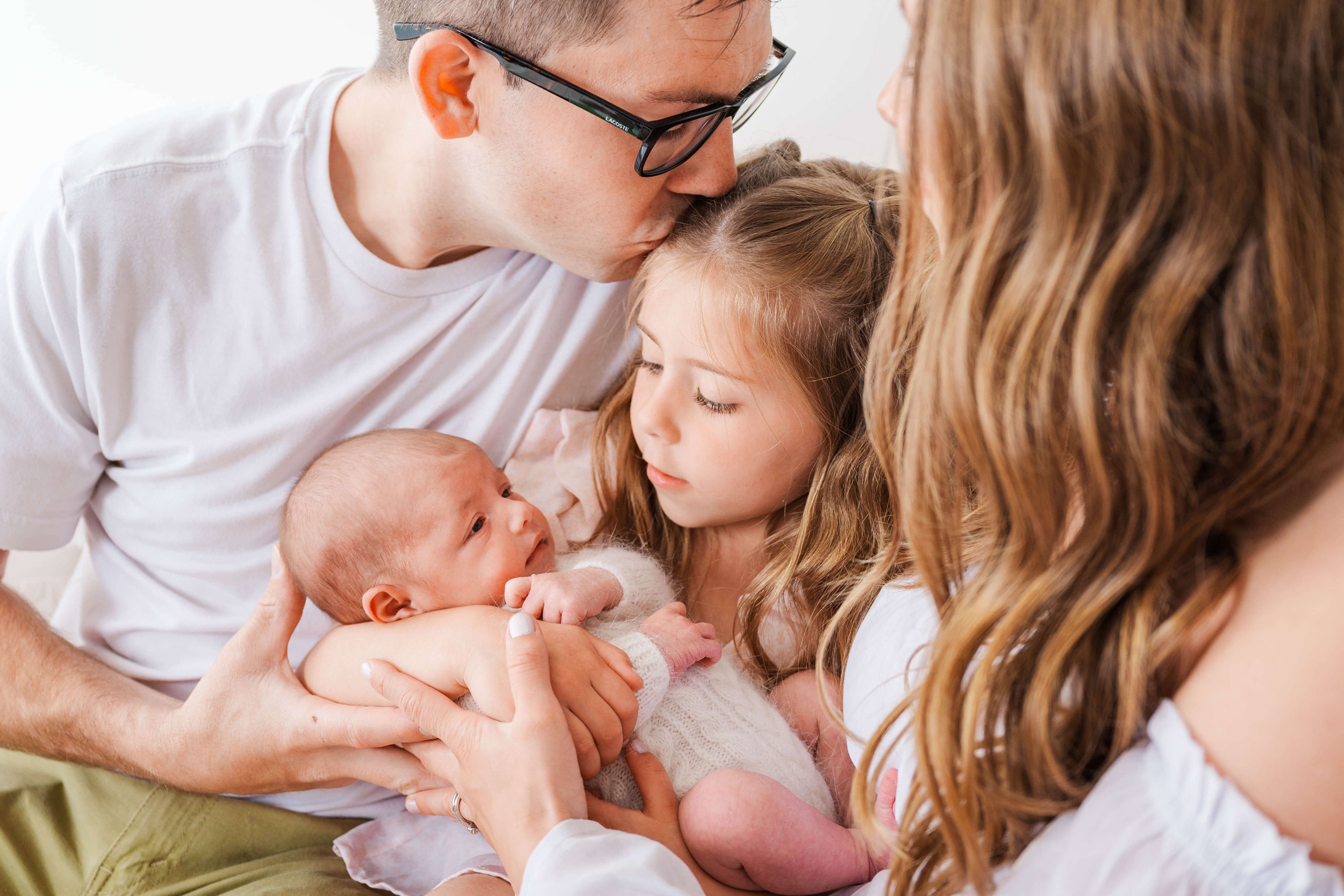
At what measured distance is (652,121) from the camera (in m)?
1.48

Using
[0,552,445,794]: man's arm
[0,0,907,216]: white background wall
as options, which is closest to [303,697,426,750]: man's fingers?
[0,552,445,794]: man's arm

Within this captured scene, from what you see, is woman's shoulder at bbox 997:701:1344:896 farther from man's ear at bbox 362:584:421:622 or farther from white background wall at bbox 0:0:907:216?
white background wall at bbox 0:0:907:216

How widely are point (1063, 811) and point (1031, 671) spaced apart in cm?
14

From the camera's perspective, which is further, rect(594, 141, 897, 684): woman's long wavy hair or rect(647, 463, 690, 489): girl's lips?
rect(647, 463, 690, 489): girl's lips

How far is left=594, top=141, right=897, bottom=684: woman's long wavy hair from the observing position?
159cm

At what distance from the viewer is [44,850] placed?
1681mm

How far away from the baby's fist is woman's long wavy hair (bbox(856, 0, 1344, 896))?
544mm

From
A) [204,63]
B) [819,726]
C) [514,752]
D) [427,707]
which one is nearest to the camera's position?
[514,752]

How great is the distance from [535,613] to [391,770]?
1.21 feet

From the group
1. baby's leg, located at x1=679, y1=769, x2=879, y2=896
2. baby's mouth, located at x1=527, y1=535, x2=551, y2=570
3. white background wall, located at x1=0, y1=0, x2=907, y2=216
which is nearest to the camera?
baby's leg, located at x1=679, y1=769, x2=879, y2=896

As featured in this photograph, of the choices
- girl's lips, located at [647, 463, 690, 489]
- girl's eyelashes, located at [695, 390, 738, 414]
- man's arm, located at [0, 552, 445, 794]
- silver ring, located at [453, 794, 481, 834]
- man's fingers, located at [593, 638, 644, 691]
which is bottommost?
man's arm, located at [0, 552, 445, 794]

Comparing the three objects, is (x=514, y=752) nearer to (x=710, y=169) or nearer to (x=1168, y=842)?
(x=1168, y=842)

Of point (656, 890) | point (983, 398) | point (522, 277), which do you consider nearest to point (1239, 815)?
point (983, 398)

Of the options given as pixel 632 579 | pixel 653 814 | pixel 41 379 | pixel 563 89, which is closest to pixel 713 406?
pixel 632 579
